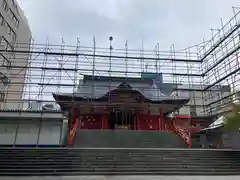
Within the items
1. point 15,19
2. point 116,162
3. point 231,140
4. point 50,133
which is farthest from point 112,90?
point 15,19

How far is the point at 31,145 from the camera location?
15.5 m

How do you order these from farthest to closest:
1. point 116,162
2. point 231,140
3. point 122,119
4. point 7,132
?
point 122,119 < point 231,140 < point 7,132 < point 116,162

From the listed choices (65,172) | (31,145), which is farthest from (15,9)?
(65,172)

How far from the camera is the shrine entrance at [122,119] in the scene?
22.6 metres

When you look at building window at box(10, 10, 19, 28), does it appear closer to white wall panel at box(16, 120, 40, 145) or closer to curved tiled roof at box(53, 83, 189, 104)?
curved tiled roof at box(53, 83, 189, 104)

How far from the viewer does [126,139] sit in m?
16.7

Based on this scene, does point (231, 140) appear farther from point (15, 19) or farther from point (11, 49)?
point (15, 19)

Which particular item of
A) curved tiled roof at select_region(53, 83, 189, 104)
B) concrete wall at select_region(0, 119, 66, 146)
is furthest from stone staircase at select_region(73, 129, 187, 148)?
curved tiled roof at select_region(53, 83, 189, 104)

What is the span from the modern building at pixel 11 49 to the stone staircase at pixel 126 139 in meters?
8.98

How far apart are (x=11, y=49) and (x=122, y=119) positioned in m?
13.8

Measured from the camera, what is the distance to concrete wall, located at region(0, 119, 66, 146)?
15.6m

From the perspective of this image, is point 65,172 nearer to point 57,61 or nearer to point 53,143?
point 53,143

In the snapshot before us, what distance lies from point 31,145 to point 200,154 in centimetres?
1078

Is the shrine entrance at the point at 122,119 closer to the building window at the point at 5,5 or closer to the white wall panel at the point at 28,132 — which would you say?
the white wall panel at the point at 28,132
